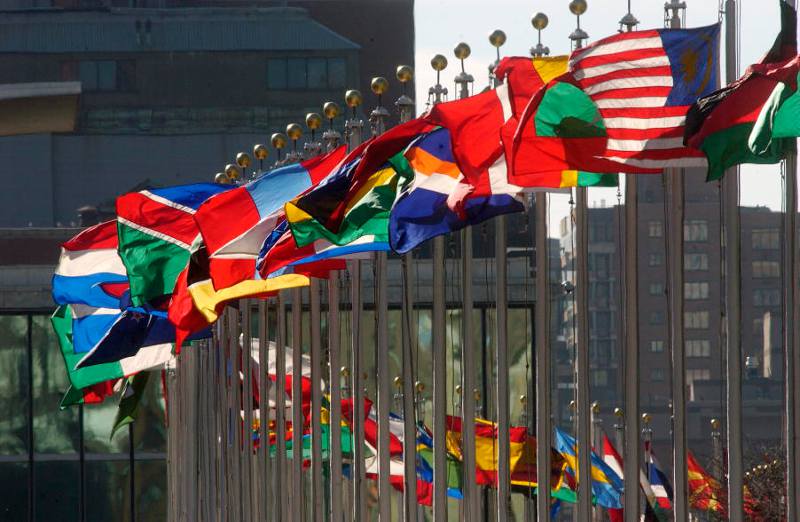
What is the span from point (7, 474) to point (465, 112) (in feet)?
145

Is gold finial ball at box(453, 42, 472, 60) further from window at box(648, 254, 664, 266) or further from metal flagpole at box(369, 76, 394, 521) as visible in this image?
window at box(648, 254, 664, 266)

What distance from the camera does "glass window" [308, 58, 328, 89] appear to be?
93.3 m

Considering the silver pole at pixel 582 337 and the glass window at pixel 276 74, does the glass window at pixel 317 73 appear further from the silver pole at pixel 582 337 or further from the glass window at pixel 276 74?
the silver pole at pixel 582 337

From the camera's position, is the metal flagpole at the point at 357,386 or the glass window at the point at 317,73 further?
the glass window at the point at 317,73

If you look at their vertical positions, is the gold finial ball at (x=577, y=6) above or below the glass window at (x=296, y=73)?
below

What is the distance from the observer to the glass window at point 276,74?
3757 inches

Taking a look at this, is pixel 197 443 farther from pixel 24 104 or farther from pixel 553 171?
pixel 553 171

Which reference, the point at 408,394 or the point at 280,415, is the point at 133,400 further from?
the point at 408,394

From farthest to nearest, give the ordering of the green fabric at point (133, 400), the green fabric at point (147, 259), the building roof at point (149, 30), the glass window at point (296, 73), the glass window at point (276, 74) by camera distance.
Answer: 1. the building roof at point (149, 30)
2. the glass window at point (276, 74)
3. the glass window at point (296, 73)
4. the green fabric at point (133, 400)
5. the green fabric at point (147, 259)

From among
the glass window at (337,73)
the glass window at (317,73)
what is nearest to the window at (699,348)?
the glass window at (337,73)

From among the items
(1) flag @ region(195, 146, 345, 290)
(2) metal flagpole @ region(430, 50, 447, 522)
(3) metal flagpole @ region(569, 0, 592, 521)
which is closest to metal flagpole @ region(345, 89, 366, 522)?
(1) flag @ region(195, 146, 345, 290)

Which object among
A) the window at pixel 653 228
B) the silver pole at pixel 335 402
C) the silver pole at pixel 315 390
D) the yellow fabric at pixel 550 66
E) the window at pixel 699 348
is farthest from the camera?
the window at pixel 699 348

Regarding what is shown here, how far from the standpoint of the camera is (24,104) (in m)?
32.0

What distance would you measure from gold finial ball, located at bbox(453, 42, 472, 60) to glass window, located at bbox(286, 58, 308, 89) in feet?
238
